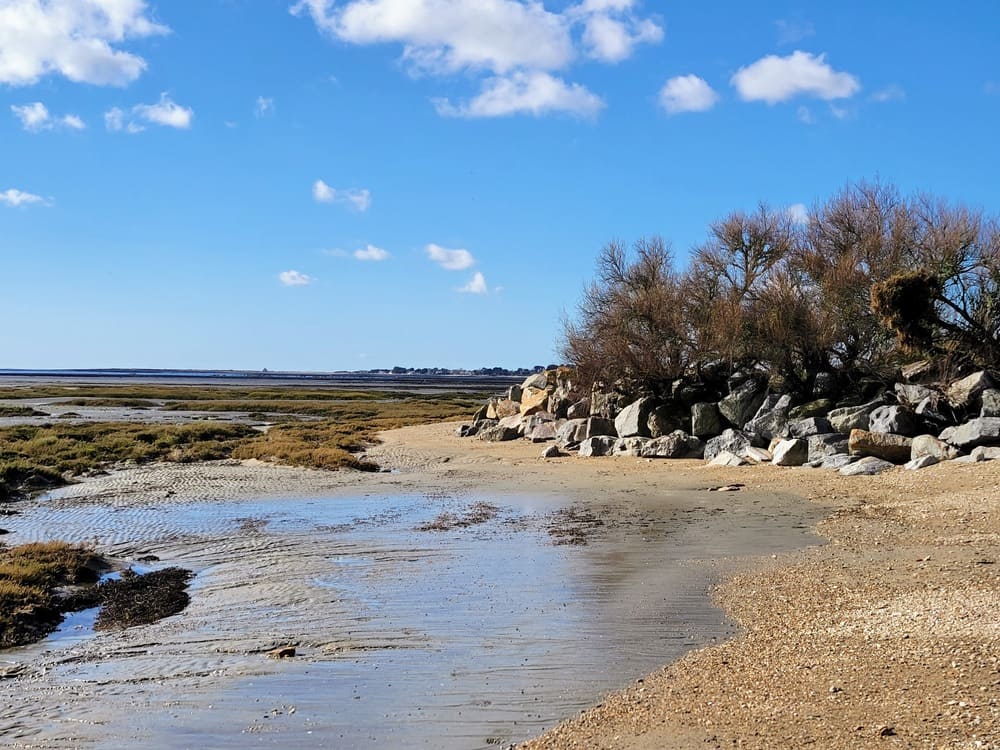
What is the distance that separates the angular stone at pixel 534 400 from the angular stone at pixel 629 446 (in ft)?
31.7

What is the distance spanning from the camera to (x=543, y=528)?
1620cm

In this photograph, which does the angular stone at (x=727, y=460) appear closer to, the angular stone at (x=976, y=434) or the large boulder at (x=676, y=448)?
the large boulder at (x=676, y=448)

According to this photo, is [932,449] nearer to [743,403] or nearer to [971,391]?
[971,391]

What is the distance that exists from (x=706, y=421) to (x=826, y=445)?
17.8 ft

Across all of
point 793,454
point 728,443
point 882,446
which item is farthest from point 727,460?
point 882,446

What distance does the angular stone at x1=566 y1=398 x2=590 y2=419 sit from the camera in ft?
112

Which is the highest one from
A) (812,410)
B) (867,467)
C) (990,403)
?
(990,403)

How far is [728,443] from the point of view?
25.1 metres

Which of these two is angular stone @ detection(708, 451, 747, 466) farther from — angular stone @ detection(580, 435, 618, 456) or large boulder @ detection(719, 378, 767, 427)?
angular stone @ detection(580, 435, 618, 456)

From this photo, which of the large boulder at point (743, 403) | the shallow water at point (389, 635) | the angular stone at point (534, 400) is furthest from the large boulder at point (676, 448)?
the angular stone at point (534, 400)

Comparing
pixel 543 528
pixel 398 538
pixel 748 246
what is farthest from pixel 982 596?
pixel 748 246

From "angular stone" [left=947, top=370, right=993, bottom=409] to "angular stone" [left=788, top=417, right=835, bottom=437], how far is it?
3104 mm

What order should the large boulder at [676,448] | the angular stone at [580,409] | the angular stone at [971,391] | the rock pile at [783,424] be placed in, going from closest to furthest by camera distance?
the rock pile at [783,424]
the angular stone at [971,391]
the large boulder at [676,448]
the angular stone at [580,409]

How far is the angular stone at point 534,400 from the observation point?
1495 inches
